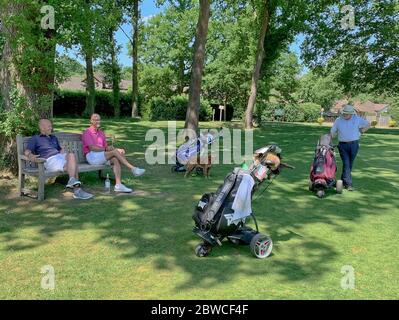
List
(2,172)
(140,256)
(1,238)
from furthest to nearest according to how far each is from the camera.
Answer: (2,172) < (1,238) < (140,256)

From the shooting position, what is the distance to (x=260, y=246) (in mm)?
5324

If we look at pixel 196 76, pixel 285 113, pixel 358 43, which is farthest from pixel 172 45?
pixel 196 76

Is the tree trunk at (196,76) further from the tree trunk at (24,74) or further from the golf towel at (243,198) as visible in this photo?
the golf towel at (243,198)

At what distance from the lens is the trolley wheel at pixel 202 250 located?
209 inches

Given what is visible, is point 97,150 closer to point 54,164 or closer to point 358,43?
point 54,164

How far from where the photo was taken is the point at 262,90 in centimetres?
2909

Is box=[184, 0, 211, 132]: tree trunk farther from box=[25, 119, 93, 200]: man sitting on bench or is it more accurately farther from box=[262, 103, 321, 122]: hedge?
box=[262, 103, 321, 122]: hedge

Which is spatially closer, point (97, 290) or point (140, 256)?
point (97, 290)

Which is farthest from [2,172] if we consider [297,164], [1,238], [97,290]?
[297,164]

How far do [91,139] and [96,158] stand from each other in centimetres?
40

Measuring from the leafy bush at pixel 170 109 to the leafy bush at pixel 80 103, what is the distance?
163 cm

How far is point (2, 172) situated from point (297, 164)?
25.9 ft

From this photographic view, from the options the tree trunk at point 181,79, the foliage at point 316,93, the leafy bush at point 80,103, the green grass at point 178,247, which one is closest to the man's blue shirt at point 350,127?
the green grass at point 178,247

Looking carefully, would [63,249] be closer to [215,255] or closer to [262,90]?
[215,255]
